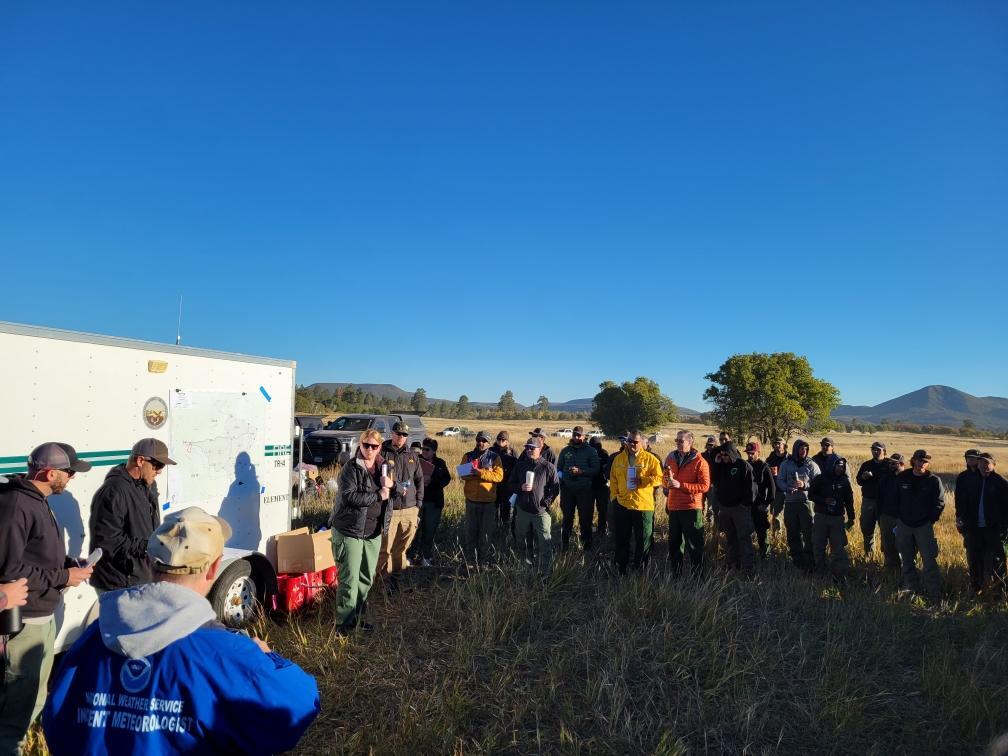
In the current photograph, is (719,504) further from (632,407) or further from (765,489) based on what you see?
(632,407)

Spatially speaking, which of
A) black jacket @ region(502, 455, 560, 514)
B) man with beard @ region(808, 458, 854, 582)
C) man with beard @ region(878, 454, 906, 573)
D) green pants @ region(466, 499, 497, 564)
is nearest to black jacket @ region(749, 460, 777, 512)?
man with beard @ region(808, 458, 854, 582)

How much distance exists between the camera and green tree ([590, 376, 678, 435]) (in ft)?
161

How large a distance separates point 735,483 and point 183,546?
24.8ft

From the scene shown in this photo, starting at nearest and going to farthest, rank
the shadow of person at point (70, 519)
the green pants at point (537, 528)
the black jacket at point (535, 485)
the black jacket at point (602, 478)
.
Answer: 1. the shadow of person at point (70, 519)
2. the green pants at point (537, 528)
3. the black jacket at point (535, 485)
4. the black jacket at point (602, 478)

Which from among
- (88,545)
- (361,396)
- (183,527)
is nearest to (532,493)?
(88,545)

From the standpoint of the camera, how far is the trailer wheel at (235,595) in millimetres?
5348

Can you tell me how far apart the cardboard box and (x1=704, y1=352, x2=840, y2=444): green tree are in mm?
31148

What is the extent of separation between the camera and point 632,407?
49.4 meters

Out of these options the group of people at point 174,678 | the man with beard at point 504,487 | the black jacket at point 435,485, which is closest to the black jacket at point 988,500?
the man with beard at point 504,487

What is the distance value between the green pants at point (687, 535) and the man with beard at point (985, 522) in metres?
3.32

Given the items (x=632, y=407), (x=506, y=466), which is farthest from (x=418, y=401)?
(x=506, y=466)

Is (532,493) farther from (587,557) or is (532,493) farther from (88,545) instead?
(88,545)

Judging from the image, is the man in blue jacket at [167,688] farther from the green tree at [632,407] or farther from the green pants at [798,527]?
the green tree at [632,407]

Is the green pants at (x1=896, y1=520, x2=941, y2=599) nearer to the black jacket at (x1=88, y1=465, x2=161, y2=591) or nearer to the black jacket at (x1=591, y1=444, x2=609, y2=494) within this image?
the black jacket at (x1=591, y1=444, x2=609, y2=494)
